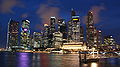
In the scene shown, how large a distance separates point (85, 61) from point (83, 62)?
0.91m

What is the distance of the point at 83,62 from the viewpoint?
92000 mm

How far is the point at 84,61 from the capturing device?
302 feet

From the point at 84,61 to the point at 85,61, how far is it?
1.43ft

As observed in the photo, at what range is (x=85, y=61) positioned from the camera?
92125mm

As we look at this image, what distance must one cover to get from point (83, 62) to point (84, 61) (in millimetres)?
569

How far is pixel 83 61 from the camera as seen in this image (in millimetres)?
92375

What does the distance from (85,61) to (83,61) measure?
82 cm

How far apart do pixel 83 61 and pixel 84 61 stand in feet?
1.72
